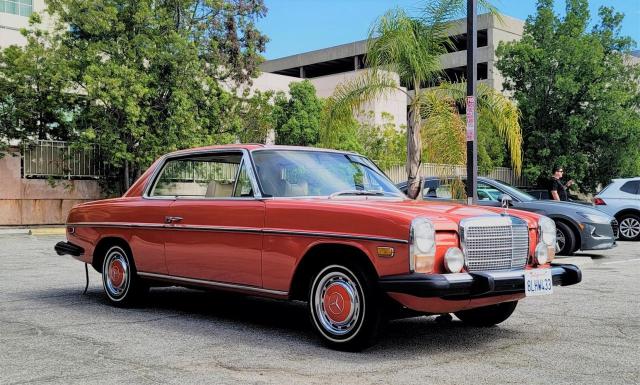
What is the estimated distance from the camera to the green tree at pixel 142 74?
879 inches

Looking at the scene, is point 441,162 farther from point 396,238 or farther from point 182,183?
point 396,238

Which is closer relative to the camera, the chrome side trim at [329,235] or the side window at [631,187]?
the chrome side trim at [329,235]

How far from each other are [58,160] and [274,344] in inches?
769

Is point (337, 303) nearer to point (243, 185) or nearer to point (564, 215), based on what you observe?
point (243, 185)

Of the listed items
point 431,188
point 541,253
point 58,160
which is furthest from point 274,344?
point 58,160

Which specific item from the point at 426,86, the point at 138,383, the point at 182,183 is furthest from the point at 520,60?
the point at 138,383

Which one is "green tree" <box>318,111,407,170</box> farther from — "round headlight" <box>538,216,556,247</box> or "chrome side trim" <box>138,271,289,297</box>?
"round headlight" <box>538,216,556,247</box>

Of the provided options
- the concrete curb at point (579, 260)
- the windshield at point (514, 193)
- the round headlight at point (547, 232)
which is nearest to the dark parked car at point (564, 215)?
the windshield at point (514, 193)

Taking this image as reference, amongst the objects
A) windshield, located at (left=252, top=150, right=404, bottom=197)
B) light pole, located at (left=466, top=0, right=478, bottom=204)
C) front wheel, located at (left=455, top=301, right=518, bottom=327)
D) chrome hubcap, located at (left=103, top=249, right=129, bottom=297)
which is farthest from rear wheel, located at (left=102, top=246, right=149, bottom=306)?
light pole, located at (left=466, top=0, right=478, bottom=204)

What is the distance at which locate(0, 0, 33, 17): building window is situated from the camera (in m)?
31.8

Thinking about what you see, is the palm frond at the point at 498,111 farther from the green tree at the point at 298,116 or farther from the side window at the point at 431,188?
the green tree at the point at 298,116

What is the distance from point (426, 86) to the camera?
16.2 meters

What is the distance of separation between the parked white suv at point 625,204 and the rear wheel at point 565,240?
19.6ft

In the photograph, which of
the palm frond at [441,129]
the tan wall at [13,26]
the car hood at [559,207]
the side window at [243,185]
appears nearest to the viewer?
the side window at [243,185]
